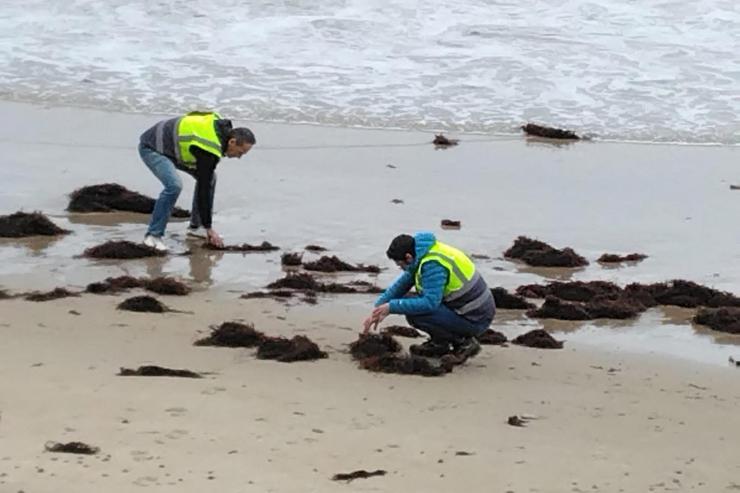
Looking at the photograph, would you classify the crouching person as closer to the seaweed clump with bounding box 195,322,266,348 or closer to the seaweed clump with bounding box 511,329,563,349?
the seaweed clump with bounding box 511,329,563,349

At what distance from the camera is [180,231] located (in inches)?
385

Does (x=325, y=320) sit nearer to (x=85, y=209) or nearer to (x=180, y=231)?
(x=180, y=231)

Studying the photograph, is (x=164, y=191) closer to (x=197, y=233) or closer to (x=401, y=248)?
(x=197, y=233)

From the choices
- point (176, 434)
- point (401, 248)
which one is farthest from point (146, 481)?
point (401, 248)

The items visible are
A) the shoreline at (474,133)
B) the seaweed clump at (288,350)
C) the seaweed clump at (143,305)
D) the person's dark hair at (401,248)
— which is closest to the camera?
the seaweed clump at (288,350)

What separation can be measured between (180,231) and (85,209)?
803 mm

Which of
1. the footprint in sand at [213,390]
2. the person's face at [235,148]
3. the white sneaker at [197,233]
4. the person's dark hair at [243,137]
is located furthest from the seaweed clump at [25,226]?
the footprint in sand at [213,390]

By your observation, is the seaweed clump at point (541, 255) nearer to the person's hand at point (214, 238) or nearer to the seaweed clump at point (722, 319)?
the seaweed clump at point (722, 319)

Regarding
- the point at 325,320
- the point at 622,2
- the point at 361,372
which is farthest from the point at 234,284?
the point at 622,2

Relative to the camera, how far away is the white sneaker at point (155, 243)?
9.11 metres

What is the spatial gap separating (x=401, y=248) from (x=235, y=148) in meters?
2.64

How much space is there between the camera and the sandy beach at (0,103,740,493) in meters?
5.01

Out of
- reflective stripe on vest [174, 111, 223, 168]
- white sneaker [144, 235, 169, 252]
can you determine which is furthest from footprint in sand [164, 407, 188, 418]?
reflective stripe on vest [174, 111, 223, 168]

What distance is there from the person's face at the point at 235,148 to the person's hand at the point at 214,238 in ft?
1.80
